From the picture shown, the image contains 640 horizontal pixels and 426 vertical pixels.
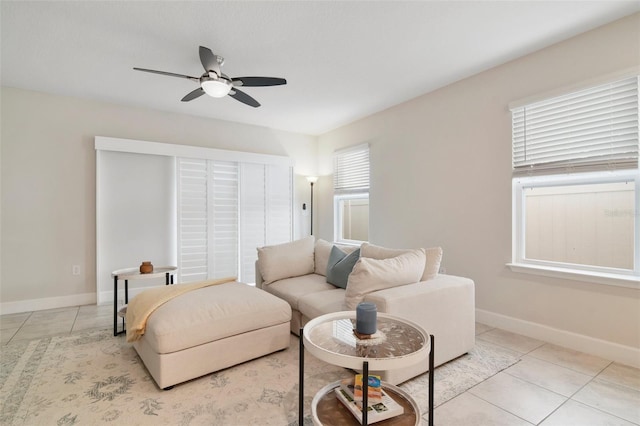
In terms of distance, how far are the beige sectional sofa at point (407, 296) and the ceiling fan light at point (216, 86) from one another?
190 cm

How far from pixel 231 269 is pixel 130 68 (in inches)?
119

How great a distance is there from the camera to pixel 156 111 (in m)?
4.52

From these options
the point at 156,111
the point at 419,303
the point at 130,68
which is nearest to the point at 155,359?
the point at 419,303

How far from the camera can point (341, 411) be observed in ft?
5.21

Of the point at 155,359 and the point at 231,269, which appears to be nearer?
the point at 155,359

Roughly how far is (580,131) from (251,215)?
4.29 m

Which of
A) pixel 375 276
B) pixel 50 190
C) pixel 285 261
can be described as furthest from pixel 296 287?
pixel 50 190

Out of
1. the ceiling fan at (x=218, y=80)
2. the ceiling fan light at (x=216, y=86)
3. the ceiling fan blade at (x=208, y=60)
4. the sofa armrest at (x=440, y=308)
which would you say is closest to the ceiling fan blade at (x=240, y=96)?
the ceiling fan at (x=218, y=80)

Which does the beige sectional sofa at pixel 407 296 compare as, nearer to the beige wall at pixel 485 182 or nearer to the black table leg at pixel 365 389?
the black table leg at pixel 365 389

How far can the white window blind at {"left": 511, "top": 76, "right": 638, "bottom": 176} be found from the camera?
2412mm

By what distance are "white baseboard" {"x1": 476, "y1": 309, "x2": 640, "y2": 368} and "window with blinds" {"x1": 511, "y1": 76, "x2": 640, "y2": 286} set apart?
1.71 ft

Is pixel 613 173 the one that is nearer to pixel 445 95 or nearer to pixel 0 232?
pixel 445 95

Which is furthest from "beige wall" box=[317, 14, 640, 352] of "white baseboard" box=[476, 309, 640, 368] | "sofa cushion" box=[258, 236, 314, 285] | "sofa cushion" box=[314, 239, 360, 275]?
"sofa cushion" box=[258, 236, 314, 285]

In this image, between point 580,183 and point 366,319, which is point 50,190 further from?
point 580,183
